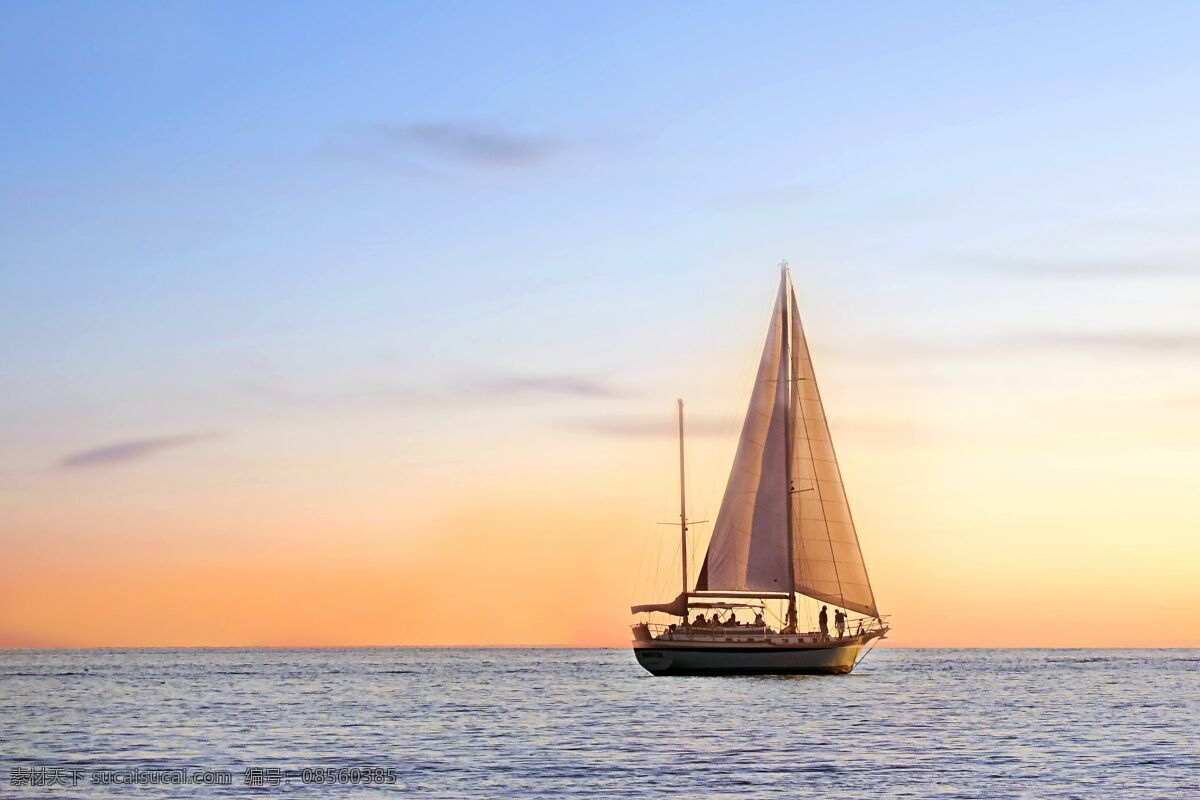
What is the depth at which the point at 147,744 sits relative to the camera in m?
57.2

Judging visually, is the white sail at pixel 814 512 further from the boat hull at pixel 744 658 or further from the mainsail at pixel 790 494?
the boat hull at pixel 744 658

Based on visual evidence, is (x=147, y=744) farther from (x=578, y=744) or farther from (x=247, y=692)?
(x=247, y=692)

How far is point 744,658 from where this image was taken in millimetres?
88250

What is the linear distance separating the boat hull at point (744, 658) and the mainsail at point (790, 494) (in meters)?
4.28

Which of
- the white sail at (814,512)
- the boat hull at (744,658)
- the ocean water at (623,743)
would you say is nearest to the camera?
the ocean water at (623,743)

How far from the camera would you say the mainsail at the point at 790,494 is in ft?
308

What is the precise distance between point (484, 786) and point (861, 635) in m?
54.0

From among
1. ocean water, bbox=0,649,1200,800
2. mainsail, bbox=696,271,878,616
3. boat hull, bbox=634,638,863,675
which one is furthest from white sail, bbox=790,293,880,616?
ocean water, bbox=0,649,1200,800

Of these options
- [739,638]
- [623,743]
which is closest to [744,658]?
[739,638]

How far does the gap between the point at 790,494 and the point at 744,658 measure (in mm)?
11453

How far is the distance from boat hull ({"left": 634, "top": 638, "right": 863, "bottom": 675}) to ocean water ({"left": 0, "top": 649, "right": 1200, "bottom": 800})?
63.3 inches

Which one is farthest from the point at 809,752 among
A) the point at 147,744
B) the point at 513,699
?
the point at 513,699

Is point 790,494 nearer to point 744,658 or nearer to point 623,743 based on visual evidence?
point 744,658

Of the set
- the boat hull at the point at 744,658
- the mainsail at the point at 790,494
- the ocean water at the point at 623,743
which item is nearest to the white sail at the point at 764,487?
the mainsail at the point at 790,494
